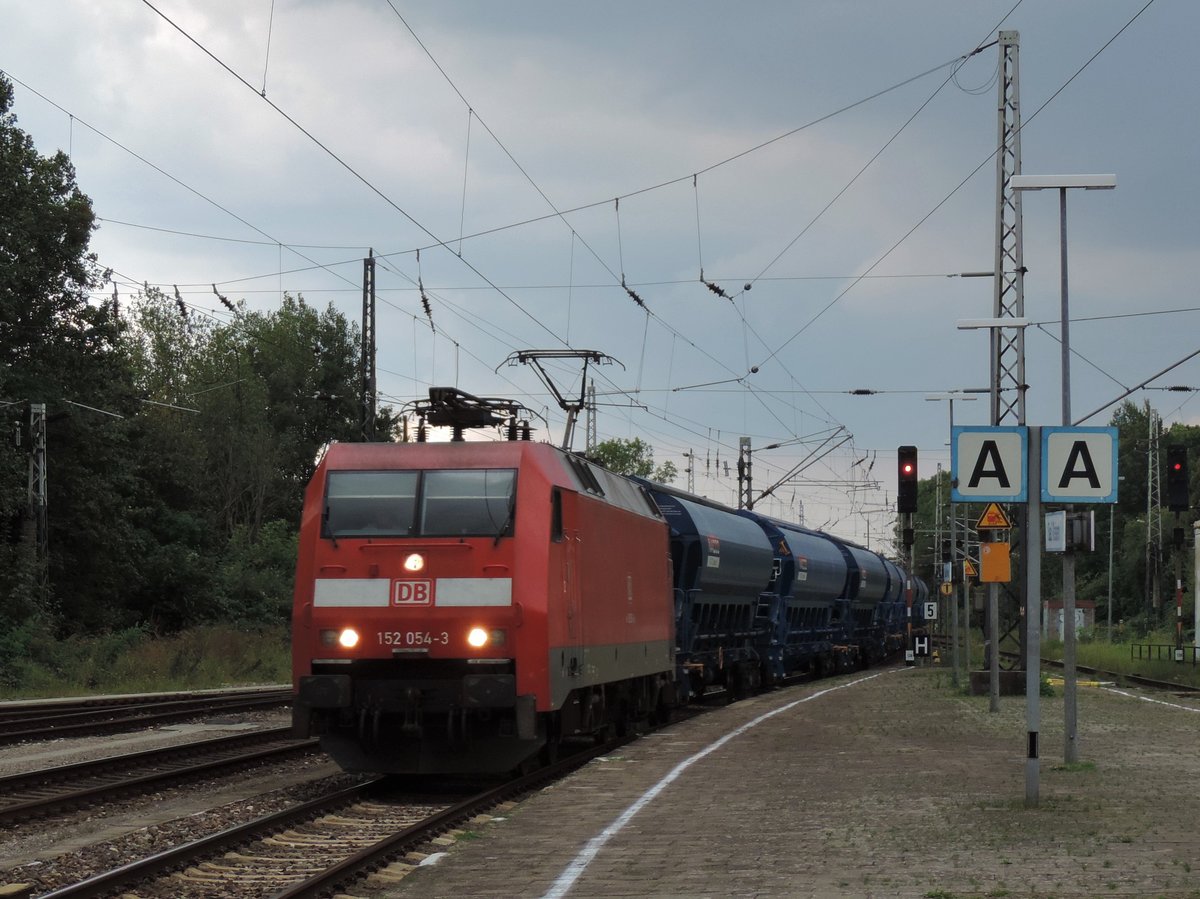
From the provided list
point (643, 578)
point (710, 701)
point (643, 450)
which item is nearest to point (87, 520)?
point (710, 701)

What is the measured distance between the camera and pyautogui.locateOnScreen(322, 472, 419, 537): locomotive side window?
14.8m

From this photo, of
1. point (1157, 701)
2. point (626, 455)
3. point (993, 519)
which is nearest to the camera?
point (993, 519)

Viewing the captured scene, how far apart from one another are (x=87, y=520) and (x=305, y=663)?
109ft

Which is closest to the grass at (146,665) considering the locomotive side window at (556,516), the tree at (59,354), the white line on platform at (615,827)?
the tree at (59,354)

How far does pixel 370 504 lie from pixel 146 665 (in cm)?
2434

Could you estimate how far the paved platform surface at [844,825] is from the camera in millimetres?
9125

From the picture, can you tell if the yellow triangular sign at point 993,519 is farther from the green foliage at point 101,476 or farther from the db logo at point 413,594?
the green foliage at point 101,476

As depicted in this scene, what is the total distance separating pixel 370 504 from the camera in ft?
49.1

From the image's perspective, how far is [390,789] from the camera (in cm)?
1527

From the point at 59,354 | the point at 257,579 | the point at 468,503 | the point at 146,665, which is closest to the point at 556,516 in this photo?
the point at 468,503

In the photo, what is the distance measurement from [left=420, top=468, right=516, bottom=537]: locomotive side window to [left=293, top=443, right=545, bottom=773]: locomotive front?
1cm

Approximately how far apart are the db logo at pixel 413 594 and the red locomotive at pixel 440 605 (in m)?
0.01

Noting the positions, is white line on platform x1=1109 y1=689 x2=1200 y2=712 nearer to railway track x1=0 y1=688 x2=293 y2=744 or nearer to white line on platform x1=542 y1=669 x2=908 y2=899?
white line on platform x1=542 y1=669 x2=908 y2=899

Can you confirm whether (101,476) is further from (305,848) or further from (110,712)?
(305,848)
